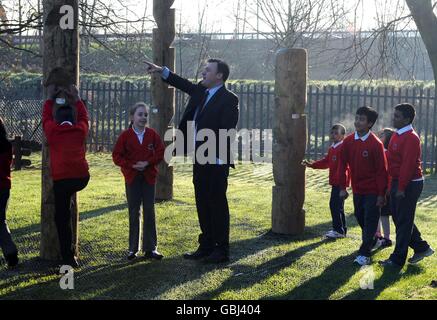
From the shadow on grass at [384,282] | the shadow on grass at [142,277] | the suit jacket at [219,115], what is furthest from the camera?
the suit jacket at [219,115]

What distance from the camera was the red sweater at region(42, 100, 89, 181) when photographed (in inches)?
276

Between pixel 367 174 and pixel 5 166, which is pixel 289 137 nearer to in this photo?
pixel 367 174

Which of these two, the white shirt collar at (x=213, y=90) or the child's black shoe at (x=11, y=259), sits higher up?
the white shirt collar at (x=213, y=90)

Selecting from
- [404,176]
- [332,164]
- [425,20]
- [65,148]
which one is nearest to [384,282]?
[404,176]

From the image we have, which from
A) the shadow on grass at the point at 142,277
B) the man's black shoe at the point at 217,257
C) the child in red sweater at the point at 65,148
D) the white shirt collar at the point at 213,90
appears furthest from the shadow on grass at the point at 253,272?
the white shirt collar at the point at 213,90

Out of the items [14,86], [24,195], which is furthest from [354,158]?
[14,86]

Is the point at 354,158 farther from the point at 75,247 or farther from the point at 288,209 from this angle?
the point at 75,247

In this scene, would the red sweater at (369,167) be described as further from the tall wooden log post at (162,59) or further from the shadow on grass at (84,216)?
the tall wooden log post at (162,59)

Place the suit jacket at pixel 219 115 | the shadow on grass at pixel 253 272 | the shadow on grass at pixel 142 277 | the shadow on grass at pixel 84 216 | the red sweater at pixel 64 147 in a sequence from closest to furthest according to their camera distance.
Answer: the shadow on grass at pixel 142 277 → the shadow on grass at pixel 253 272 → the red sweater at pixel 64 147 → the suit jacket at pixel 219 115 → the shadow on grass at pixel 84 216

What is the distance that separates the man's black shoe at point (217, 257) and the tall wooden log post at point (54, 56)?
145 cm

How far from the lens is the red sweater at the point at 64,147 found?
23.0ft

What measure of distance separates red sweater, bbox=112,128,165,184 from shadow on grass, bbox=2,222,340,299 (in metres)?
0.97

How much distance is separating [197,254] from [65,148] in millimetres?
1969

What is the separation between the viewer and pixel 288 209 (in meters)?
9.58
